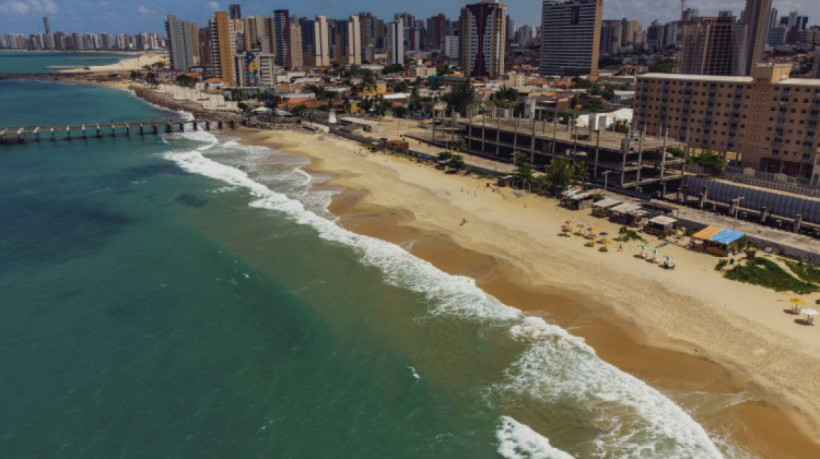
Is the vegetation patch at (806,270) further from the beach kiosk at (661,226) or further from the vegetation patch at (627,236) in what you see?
the vegetation patch at (627,236)

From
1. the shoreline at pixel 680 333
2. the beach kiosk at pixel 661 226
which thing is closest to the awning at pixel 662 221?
the beach kiosk at pixel 661 226

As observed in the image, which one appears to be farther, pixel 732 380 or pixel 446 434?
pixel 732 380

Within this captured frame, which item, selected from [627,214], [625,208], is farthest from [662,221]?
[625,208]

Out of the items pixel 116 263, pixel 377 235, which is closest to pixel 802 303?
pixel 377 235

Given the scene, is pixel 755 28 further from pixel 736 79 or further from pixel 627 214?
pixel 627 214

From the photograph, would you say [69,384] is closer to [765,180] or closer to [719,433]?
[719,433]
